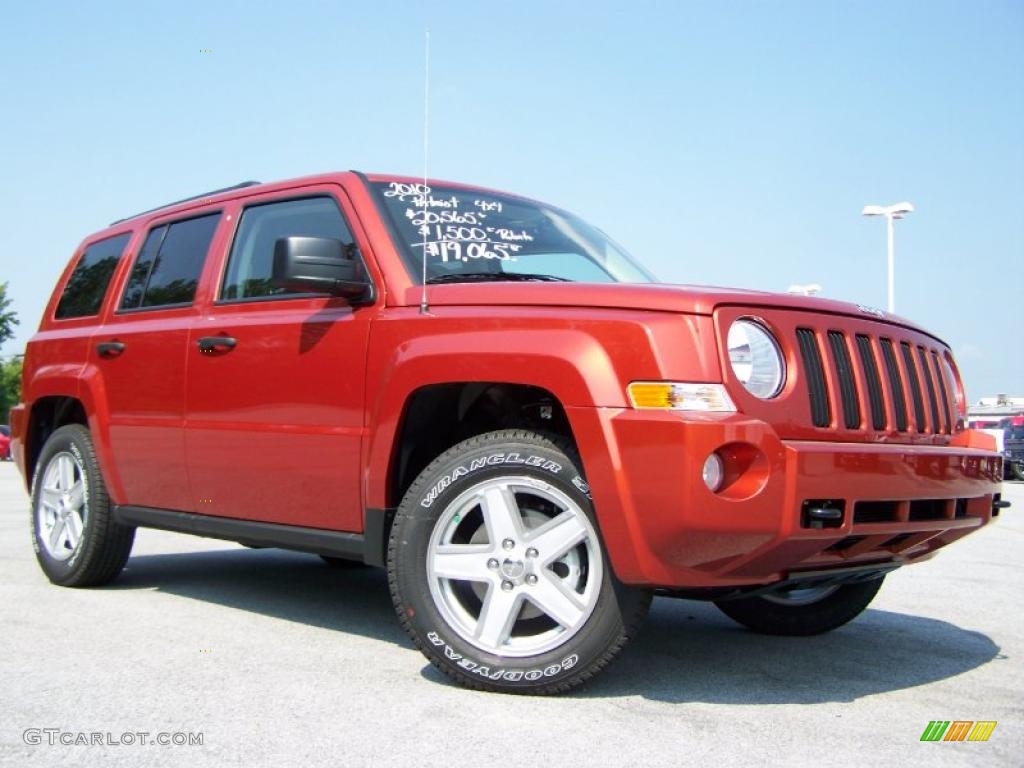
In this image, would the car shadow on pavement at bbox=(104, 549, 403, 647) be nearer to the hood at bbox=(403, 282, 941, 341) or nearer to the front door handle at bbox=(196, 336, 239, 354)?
the front door handle at bbox=(196, 336, 239, 354)

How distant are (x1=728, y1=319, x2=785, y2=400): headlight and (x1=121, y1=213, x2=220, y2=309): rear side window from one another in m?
2.73

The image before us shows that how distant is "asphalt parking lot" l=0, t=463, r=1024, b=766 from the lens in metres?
2.88

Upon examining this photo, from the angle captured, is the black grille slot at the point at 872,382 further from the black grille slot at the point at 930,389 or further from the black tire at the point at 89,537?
the black tire at the point at 89,537

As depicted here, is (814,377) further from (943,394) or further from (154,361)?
(154,361)

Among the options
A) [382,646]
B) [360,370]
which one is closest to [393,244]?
[360,370]

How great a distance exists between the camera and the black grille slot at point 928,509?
353cm

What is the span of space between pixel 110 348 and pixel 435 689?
9.05 ft

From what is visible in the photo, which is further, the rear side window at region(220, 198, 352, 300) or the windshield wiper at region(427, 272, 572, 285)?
the rear side window at region(220, 198, 352, 300)

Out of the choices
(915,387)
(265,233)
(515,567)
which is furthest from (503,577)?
(265,233)

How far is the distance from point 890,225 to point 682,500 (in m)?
25.4

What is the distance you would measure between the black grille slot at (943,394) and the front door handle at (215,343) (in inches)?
108

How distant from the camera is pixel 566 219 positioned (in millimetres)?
→ 5133

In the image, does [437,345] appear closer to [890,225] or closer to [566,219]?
[566,219]

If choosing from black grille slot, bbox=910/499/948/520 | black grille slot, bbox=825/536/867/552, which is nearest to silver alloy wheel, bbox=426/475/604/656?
black grille slot, bbox=825/536/867/552
